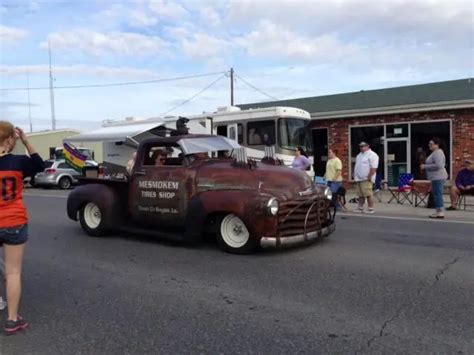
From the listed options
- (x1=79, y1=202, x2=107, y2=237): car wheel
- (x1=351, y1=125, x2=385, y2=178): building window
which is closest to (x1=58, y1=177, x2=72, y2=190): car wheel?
(x1=351, y1=125, x2=385, y2=178): building window

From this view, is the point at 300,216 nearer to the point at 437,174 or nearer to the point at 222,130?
the point at 437,174

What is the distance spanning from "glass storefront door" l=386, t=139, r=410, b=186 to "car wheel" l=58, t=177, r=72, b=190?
1589 centimetres

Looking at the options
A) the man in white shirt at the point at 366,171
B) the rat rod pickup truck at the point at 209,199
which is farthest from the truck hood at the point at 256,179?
the man in white shirt at the point at 366,171

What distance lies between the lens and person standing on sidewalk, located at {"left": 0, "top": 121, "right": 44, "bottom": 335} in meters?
4.07

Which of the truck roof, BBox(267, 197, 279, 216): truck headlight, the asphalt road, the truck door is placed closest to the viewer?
the asphalt road

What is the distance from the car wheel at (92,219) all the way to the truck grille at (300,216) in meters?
3.47

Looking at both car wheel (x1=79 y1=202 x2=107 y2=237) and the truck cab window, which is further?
car wheel (x1=79 y1=202 x2=107 y2=237)

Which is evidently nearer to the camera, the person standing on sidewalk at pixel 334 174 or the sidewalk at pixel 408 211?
the sidewalk at pixel 408 211

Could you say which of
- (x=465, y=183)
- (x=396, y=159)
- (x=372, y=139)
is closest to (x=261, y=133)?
(x=372, y=139)

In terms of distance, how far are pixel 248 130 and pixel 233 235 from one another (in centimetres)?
1004

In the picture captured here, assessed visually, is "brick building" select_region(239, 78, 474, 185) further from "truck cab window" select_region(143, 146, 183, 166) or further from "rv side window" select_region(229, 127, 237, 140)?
"truck cab window" select_region(143, 146, 183, 166)

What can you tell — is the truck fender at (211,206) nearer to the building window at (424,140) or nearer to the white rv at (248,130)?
the white rv at (248,130)

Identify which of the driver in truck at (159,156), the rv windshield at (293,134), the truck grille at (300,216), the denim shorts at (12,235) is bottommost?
the truck grille at (300,216)

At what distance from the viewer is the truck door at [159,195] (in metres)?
7.69
